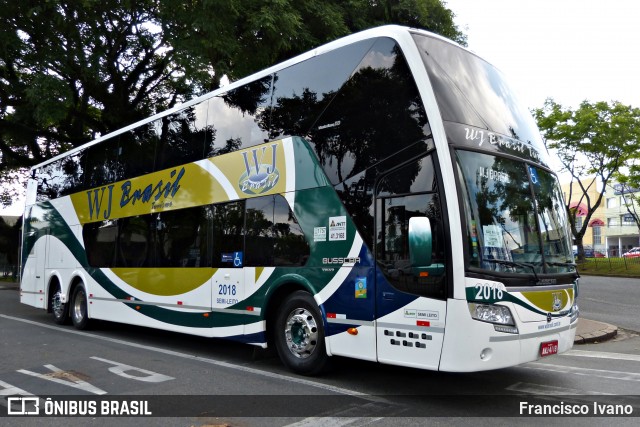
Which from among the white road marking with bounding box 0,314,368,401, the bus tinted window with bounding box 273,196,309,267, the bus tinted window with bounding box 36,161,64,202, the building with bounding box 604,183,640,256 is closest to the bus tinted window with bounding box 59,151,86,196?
the bus tinted window with bounding box 36,161,64,202

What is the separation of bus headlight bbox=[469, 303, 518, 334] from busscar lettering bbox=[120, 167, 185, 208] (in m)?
6.02

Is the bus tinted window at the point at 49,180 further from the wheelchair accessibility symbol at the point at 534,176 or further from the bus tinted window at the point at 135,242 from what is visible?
the wheelchair accessibility symbol at the point at 534,176

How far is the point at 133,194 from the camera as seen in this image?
1091cm

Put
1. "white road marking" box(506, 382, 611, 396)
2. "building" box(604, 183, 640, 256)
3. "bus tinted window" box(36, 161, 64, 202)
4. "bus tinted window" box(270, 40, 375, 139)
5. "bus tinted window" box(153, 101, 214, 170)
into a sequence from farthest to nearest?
"building" box(604, 183, 640, 256) → "bus tinted window" box(36, 161, 64, 202) → "bus tinted window" box(153, 101, 214, 170) → "bus tinted window" box(270, 40, 375, 139) → "white road marking" box(506, 382, 611, 396)

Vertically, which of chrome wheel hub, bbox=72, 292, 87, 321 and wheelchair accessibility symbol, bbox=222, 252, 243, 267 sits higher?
wheelchair accessibility symbol, bbox=222, 252, 243, 267

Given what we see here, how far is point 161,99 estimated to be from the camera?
2222cm

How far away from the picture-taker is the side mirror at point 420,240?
5480mm

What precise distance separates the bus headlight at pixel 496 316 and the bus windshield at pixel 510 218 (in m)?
0.39

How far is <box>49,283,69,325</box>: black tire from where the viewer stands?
1310 cm

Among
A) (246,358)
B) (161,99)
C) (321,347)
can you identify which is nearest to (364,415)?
(321,347)

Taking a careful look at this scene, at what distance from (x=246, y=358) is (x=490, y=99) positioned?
17.3ft

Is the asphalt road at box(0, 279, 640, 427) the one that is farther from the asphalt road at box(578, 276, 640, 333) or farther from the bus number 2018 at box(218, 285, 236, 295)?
the asphalt road at box(578, 276, 640, 333)

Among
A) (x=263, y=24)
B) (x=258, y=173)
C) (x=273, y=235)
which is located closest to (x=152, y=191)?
(x=258, y=173)

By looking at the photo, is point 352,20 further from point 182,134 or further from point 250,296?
point 250,296
